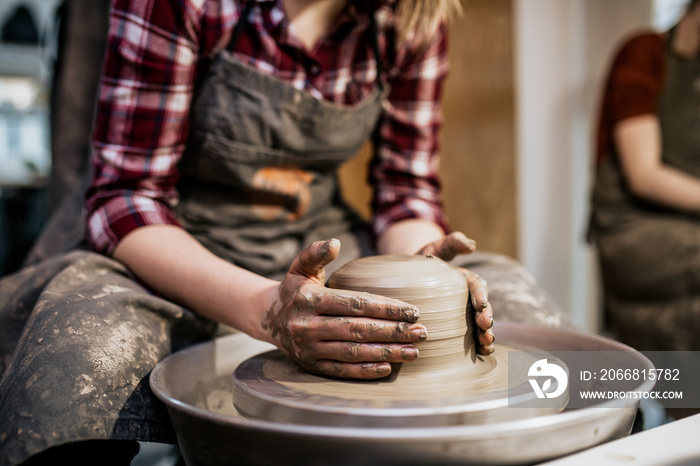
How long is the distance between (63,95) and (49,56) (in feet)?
0.69

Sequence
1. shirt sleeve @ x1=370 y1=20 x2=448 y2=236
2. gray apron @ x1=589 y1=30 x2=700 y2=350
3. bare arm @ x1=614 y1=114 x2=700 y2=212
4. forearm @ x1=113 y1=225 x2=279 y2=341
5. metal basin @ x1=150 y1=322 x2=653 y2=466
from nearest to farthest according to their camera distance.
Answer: metal basin @ x1=150 y1=322 x2=653 y2=466
forearm @ x1=113 y1=225 x2=279 y2=341
shirt sleeve @ x1=370 y1=20 x2=448 y2=236
gray apron @ x1=589 y1=30 x2=700 y2=350
bare arm @ x1=614 y1=114 x2=700 y2=212

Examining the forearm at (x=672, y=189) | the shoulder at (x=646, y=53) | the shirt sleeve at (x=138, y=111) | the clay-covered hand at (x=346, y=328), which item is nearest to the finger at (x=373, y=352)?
the clay-covered hand at (x=346, y=328)

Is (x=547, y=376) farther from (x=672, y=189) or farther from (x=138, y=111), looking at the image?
(x=672, y=189)

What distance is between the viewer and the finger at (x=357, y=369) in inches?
22.7

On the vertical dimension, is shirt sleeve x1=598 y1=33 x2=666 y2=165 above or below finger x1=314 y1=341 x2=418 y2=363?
above

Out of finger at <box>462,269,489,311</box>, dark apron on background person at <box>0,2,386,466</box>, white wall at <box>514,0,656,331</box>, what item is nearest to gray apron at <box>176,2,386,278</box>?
dark apron on background person at <box>0,2,386,466</box>

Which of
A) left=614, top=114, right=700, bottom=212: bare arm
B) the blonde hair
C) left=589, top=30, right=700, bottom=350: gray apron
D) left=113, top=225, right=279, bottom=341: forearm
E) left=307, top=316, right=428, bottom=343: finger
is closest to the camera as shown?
left=307, top=316, right=428, bottom=343: finger

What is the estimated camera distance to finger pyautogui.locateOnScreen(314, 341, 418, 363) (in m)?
0.57

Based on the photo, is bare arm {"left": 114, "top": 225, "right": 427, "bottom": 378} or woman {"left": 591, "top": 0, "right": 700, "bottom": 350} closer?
bare arm {"left": 114, "top": 225, "right": 427, "bottom": 378}

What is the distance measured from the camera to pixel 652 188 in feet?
5.60

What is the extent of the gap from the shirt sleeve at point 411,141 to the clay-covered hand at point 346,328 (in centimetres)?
59

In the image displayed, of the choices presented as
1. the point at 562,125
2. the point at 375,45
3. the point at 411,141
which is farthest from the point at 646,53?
the point at 375,45

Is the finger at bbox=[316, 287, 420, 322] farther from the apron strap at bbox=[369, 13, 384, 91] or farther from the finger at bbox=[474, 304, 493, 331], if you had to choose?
the apron strap at bbox=[369, 13, 384, 91]

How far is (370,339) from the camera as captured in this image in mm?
569
